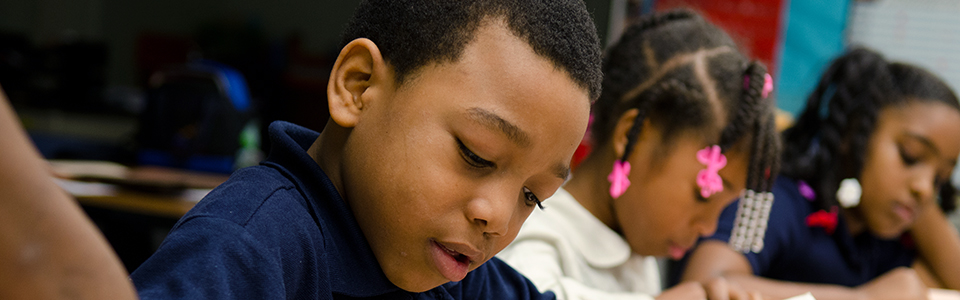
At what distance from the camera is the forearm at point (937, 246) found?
2018 mm

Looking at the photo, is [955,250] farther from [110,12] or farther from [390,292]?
[110,12]

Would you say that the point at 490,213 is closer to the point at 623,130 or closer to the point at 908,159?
the point at 623,130

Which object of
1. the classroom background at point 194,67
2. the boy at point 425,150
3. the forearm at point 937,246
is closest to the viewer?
the boy at point 425,150

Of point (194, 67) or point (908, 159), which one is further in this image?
point (194, 67)

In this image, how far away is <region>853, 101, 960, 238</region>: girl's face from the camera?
5.76 ft

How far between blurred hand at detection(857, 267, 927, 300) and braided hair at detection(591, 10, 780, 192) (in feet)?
1.21

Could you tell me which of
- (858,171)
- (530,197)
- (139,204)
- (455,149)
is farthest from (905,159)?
(139,204)

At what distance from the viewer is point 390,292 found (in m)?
0.68

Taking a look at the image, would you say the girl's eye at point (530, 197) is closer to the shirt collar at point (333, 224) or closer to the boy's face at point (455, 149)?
the boy's face at point (455, 149)

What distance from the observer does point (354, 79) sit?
0.64 m

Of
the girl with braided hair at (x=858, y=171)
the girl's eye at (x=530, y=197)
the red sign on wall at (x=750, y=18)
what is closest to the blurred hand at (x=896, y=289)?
the girl with braided hair at (x=858, y=171)

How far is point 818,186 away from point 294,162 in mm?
1608

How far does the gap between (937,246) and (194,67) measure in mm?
3473

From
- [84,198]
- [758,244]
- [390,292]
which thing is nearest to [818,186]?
[758,244]
